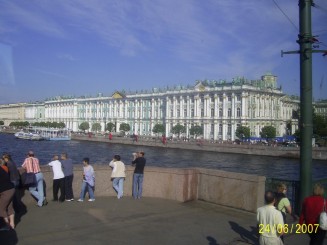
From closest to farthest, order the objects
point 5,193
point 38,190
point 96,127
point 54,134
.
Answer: point 5,193
point 38,190
point 54,134
point 96,127

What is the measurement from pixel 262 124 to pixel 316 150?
2999cm

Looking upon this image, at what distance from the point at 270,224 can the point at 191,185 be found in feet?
12.0

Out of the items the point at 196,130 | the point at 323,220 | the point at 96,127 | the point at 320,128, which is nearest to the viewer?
the point at 323,220

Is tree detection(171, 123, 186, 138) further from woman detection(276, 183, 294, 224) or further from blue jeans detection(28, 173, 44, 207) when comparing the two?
woman detection(276, 183, 294, 224)

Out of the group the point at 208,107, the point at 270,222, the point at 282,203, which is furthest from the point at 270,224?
the point at 208,107

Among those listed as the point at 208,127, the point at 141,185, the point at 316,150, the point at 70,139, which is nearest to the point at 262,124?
the point at 208,127

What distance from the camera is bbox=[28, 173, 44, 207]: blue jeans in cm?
631

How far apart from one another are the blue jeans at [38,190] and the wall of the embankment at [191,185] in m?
0.14

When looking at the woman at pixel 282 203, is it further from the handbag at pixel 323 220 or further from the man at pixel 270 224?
the man at pixel 270 224

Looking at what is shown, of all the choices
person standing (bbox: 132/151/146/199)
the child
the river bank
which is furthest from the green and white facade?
the child

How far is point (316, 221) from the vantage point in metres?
3.93

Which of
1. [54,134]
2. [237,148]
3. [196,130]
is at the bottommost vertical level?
[237,148]

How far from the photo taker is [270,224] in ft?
11.6

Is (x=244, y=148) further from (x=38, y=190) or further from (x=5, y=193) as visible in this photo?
(x=5, y=193)
